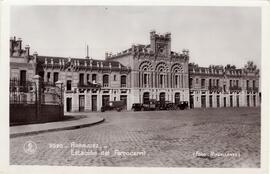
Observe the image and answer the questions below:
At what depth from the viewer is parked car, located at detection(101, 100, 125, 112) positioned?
7.75 metres

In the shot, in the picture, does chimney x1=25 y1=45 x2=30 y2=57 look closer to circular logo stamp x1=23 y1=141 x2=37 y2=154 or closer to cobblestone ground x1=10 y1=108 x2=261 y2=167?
cobblestone ground x1=10 y1=108 x2=261 y2=167

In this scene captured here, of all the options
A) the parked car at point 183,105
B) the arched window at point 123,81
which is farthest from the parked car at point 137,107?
the parked car at point 183,105

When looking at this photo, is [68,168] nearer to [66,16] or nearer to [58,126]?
[58,126]

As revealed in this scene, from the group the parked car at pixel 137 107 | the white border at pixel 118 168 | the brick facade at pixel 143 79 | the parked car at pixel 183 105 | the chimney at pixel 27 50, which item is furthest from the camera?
the parked car at pixel 137 107

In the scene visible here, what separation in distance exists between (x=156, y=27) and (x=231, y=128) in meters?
1.60

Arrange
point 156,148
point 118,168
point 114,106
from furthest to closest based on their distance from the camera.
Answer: point 114,106
point 156,148
point 118,168

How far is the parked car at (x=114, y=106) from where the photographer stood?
25.4 feet

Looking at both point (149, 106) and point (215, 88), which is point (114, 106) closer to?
point (149, 106)

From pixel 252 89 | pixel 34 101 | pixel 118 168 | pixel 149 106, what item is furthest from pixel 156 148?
pixel 149 106

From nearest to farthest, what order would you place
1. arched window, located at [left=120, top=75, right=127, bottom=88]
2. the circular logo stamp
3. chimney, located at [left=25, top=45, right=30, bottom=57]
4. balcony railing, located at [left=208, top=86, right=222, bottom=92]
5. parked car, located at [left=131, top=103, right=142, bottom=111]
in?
the circular logo stamp → chimney, located at [left=25, top=45, right=30, bottom=57] → balcony railing, located at [left=208, top=86, right=222, bottom=92] → parked car, located at [left=131, top=103, right=142, bottom=111] → arched window, located at [left=120, top=75, right=127, bottom=88]

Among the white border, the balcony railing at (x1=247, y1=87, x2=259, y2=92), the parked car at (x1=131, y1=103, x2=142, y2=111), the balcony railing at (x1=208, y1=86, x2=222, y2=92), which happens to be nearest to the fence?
the white border

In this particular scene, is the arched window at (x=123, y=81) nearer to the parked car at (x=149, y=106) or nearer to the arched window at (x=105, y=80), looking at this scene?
the arched window at (x=105, y=80)

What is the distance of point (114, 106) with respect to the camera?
7.82 meters

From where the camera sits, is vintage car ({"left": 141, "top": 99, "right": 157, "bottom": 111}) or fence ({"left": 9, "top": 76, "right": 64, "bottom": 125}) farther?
vintage car ({"left": 141, "top": 99, "right": 157, "bottom": 111})
